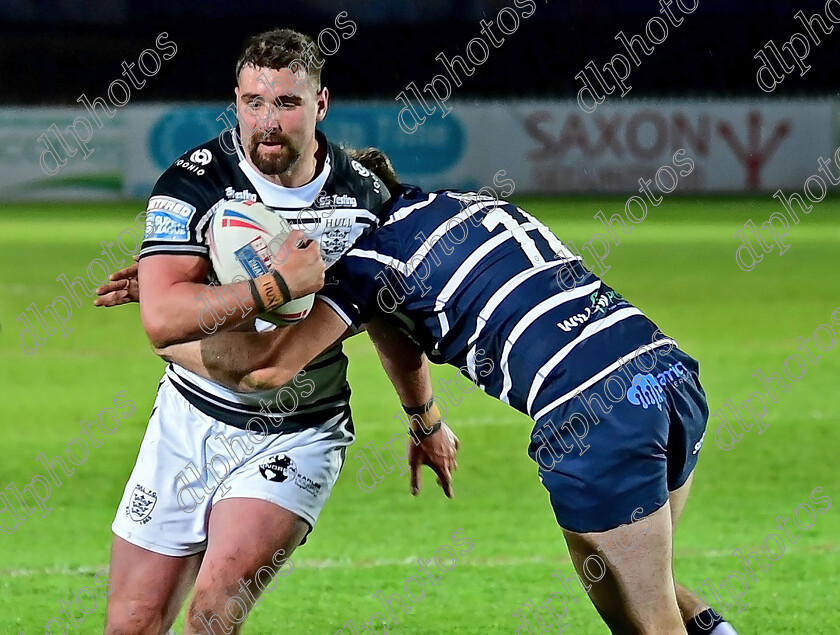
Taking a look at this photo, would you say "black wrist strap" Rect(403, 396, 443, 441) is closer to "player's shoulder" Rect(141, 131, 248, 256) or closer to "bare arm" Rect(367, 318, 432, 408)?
"bare arm" Rect(367, 318, 432, 408)

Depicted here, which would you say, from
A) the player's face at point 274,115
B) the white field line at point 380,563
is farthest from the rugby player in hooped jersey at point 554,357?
the white field line at point 380,563

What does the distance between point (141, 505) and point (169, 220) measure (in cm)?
97

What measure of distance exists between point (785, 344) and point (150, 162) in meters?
19.1

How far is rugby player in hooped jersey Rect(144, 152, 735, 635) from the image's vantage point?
3.13 m

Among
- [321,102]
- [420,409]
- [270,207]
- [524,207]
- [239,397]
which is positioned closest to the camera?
[270,207]

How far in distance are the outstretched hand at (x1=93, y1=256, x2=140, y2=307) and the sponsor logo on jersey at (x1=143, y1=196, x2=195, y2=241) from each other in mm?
423

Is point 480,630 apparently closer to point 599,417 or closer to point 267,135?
point 599,417

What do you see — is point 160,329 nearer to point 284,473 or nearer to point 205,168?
point 205,168

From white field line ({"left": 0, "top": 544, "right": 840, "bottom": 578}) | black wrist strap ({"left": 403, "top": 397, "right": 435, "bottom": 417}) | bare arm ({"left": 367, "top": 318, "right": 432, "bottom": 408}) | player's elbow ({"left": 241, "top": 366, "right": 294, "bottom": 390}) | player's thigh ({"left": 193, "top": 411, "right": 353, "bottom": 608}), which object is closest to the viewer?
player's elbow ({"left": 241, "top": 366, "right": 294, "bottom": 390})

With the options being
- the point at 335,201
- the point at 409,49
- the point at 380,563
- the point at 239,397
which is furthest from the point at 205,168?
the point at 409,49

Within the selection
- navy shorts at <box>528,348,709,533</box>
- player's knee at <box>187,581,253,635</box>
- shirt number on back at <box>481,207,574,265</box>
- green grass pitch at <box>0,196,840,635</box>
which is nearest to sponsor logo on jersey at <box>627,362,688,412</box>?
navy shorts at <box>528,348,709,533</box>

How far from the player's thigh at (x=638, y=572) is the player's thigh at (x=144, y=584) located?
51.4 inches

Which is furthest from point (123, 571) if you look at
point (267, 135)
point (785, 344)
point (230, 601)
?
point (785, 344)

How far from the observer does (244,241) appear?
335 cm
